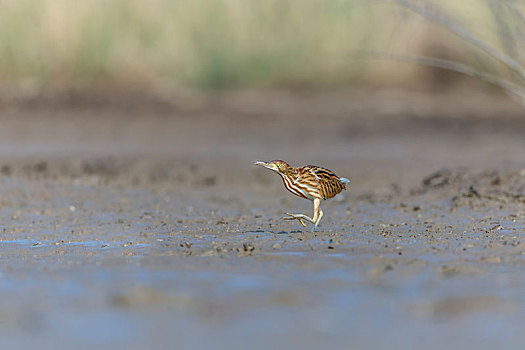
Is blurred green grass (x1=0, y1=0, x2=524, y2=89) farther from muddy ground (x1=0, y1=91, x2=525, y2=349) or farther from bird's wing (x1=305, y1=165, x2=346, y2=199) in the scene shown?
bird's wing (x1=305, y1=165, x2=346, y2=199)

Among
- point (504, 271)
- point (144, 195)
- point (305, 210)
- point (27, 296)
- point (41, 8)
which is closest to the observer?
point (27, 296)

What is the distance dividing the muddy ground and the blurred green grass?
0.38 meters

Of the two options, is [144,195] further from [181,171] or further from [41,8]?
[41,8]

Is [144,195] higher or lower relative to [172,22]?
lower

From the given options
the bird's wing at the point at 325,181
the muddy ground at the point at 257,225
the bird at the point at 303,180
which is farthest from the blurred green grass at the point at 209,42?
the bird at the point at 303,180

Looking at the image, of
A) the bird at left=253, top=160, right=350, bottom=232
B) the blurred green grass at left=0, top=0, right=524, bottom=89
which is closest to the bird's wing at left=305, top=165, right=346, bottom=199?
the bird at left=253, top=160, right=350, bottom=232

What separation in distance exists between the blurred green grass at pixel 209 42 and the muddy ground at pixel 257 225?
1.25 feet

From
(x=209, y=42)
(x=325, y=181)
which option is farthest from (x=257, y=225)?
(x=209, y=42)

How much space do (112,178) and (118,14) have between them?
4.29m

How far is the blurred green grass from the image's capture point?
14.2 metres

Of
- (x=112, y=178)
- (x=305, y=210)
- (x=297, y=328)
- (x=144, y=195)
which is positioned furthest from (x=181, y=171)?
(x=297, y=328)

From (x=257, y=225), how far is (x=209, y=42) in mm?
7410

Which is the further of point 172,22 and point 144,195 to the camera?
point 172,22

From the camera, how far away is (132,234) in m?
7.07
